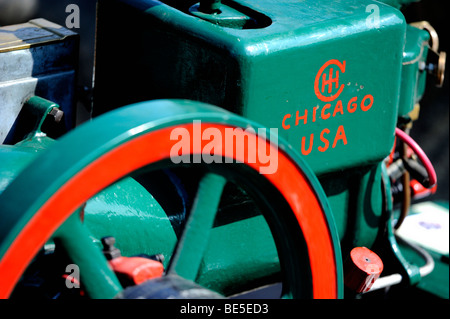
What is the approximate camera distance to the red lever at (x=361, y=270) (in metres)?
1.20

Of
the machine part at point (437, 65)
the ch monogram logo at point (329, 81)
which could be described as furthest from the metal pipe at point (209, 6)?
the machine part at point (437, 65)

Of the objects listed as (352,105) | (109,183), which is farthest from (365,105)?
(109,183)

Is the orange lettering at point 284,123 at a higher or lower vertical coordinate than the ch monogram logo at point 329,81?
lower

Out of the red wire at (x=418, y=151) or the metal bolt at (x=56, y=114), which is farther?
the red wire at (x=418, y=151)

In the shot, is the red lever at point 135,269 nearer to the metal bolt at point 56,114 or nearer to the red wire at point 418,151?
the metal bolt at point 56,114

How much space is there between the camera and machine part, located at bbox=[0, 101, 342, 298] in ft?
2.26

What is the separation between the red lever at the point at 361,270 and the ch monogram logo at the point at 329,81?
11.5 inches

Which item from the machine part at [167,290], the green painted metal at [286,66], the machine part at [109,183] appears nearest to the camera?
the machine part at [109,183]

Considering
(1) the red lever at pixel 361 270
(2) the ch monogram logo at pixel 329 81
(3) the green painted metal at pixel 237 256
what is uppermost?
(2) the ch monogram logo at pixel 329 81

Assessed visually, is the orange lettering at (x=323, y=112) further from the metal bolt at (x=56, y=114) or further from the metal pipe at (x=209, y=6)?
the metal bolt at (x=56, y=114)

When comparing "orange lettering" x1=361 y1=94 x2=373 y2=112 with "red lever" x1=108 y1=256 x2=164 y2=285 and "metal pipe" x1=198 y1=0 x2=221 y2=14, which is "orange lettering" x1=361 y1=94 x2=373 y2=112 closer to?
"metal pipe" x1=198 y1=0 x2=221 y2=14

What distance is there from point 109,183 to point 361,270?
2.04 ft

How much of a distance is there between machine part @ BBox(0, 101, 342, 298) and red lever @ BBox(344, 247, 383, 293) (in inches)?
11.2

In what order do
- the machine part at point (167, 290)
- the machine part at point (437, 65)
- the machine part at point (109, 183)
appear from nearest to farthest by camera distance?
the machine part at point (109, 183), the machine part at point (167, 290), the machine part at point (437, 65)
